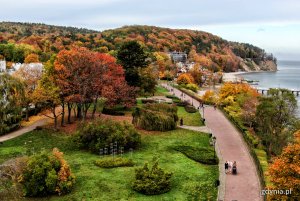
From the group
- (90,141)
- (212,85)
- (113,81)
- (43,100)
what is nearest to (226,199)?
(90,141)

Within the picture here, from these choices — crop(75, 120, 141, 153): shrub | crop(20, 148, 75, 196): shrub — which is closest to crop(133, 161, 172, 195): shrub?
crop(20, 148, 75, 196): shrub

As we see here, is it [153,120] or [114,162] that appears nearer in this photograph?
[114,162]

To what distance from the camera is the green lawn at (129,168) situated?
3098 cm

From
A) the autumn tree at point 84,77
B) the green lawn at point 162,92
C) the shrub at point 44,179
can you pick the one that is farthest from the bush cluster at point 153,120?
the green lawn at point 162,92

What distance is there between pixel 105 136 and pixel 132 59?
25.5 metres

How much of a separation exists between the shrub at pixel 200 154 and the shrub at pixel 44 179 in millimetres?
12665

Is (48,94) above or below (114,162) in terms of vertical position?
above

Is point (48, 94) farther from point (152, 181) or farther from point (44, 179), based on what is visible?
point (152, 181)

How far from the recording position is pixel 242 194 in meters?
30.5

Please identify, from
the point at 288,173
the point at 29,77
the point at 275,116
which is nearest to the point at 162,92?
the point at 29,77

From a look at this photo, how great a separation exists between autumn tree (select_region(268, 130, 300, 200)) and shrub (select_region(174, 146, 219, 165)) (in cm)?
1228

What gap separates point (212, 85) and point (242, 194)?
104370mm

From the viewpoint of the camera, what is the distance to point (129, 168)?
36.7 meters

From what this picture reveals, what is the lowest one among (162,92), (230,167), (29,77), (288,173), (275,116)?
(230,167)
